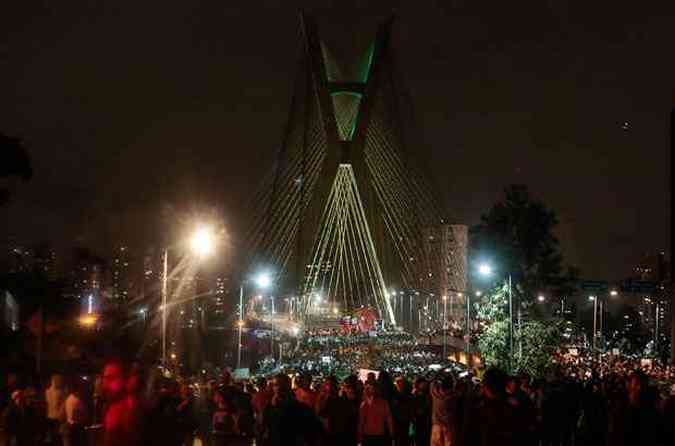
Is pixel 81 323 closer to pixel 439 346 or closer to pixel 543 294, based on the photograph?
pixel 543 294

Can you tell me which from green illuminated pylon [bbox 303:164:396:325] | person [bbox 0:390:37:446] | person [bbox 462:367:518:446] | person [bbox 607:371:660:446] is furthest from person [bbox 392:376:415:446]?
green illuminated pylon [bbox 303:164:396:325]

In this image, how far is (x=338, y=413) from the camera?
13.2 metres

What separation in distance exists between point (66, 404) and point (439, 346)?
4315 centimetres

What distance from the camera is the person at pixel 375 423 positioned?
42.7 feet

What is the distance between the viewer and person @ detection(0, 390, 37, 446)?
13992 millimetres

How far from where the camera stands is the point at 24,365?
23797 mm

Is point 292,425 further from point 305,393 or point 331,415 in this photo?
point 305,393

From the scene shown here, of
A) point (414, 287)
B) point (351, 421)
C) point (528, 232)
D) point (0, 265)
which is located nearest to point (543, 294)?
point (528, 232)

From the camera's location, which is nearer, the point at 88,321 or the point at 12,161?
the point at 12,161

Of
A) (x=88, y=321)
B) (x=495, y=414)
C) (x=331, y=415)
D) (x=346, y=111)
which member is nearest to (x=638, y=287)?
(x=88, y=321)

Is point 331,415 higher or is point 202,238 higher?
point 202,238

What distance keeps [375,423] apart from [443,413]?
4.62 ft

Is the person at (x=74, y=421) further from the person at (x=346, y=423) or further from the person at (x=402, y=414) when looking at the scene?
the person at (x=402, y=414)

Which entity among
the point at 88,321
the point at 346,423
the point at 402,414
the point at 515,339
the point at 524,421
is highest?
the point at 88,321
